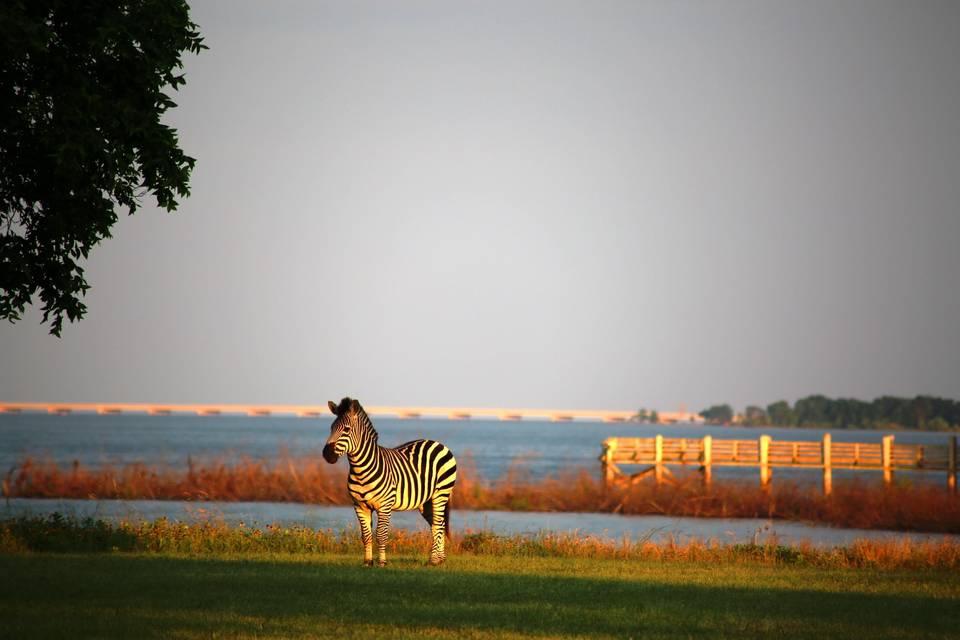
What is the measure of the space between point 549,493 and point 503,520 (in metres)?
6.76

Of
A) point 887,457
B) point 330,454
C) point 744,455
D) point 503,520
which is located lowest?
point 503,520

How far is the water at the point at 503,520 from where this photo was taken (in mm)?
38844

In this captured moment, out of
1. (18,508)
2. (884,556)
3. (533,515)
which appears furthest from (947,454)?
(18,508)

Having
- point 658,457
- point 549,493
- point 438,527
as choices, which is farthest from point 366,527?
point 658,457

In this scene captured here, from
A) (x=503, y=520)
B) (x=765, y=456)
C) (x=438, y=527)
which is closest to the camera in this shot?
(x=438, y=527)

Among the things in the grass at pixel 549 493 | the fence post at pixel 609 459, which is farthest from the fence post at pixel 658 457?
the fence post at pixel 609 459

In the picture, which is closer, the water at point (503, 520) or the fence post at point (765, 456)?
the water at point (503, 520)

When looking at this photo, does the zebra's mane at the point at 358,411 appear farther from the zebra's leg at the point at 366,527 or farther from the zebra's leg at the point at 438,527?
the zebra's leg at the point at 438,527

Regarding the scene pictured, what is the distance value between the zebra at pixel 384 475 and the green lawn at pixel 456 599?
29.3 inches

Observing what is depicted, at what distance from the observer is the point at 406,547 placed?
2447cm

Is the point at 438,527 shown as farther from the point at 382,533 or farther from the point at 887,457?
the point at 887,457

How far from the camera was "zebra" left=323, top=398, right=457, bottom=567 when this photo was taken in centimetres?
1934

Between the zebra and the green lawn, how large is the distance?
745 millimetres

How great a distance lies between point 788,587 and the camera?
747 inches
